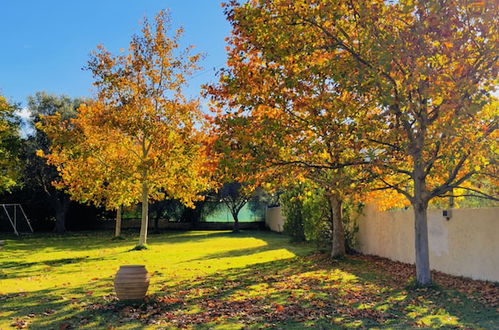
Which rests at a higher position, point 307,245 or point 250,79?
point 250,79

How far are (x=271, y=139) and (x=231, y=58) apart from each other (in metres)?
2.31

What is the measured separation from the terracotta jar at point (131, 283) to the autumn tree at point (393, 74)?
4.36 m

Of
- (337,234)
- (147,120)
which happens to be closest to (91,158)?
(147,120)

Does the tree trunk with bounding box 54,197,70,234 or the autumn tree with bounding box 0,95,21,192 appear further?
the tree trunk with bounding box 54,197,70,234

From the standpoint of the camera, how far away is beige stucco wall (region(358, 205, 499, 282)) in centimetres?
966

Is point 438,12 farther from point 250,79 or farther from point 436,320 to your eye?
point 436,320

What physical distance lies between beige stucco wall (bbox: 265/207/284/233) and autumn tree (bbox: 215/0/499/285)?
75.2 ft

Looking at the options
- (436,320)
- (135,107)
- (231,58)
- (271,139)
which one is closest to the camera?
(436,320)

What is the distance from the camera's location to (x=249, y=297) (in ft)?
29.3

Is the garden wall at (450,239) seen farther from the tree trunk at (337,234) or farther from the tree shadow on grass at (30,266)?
the tree shadow on grass at (30,266)

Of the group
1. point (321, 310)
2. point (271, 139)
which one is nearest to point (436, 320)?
point (321, 310)

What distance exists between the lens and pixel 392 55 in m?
8.13

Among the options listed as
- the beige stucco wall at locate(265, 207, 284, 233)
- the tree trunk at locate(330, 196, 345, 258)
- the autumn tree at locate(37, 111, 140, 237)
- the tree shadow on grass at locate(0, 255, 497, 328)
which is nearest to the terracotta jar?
the tree shadow on grass at locate(0, 255, 497, 328)

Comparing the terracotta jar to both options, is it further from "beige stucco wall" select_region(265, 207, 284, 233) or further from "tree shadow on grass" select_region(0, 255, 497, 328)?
"beige stucco wall" select_region(265, 207, 284, 233)
